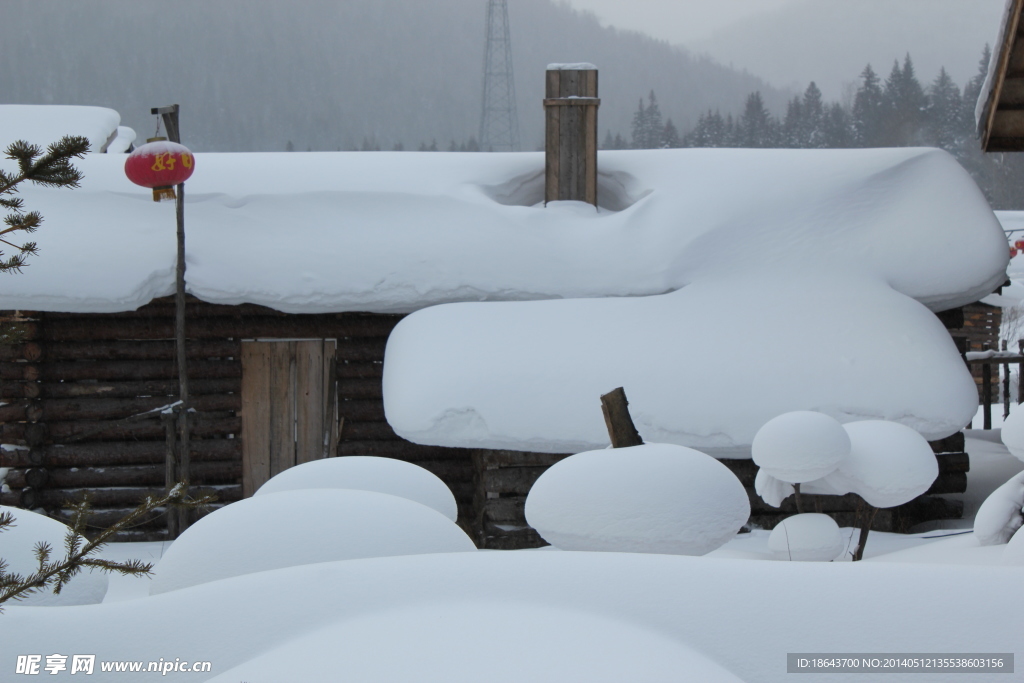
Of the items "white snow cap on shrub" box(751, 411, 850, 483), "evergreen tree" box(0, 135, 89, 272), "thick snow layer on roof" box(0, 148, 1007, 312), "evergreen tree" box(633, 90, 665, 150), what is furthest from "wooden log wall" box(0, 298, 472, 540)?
"evergreen tree" box(633, 90, 665, 150)

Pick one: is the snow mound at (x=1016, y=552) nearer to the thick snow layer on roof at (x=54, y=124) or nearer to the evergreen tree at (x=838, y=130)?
the thick snow layer on roof at (x=54, y=124)

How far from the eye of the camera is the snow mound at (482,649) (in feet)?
5.76

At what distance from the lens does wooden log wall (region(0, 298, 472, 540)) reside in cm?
770

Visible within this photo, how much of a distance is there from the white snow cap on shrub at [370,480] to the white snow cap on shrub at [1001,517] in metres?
2.86

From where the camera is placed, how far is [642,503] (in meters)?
3.39

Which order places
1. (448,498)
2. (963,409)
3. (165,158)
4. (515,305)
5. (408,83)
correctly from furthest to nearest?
(408,83) < (515,305) < (165,158) < (963,409) < (448,498)

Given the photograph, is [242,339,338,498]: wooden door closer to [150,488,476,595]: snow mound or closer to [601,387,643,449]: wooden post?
[601,387,643,449]: wooden post

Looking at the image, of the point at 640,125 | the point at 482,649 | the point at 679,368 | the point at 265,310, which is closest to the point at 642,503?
the point at 482,649

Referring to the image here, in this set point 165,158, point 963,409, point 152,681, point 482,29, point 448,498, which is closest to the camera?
point 152,681

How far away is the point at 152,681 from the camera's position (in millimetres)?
1984

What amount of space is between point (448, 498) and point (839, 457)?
1.94m


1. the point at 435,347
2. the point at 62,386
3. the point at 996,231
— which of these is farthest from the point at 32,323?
the point at 996,231

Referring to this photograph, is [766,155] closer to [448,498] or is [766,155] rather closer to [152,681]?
[448,498]

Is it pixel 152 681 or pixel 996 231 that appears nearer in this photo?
pixel 152 681
